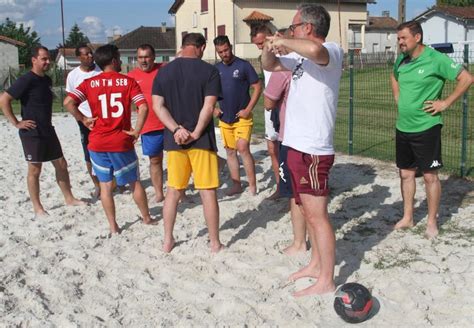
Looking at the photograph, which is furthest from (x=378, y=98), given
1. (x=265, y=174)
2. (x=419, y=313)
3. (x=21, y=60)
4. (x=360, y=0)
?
(x=21, y=60)

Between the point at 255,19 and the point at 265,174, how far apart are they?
113ft

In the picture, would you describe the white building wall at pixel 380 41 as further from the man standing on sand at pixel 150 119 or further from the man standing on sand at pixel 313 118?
the man standing on sand at pixel 313 118

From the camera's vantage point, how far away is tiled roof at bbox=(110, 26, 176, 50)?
217ft

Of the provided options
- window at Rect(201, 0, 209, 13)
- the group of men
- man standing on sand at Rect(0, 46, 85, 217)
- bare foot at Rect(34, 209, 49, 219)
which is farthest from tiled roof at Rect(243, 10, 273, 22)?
bare foot at Rect(34, 209, 49, 219)

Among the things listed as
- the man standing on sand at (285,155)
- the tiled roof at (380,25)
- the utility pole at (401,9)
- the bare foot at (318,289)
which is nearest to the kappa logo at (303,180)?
the bare foot at (318,289)

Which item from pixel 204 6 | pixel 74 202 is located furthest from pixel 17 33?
pixel 74 202

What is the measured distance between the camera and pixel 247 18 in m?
41.3

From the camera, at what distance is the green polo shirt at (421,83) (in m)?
4.98

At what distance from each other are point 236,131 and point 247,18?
36.1 m

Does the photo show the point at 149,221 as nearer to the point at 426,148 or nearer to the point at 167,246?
the point at 167,246

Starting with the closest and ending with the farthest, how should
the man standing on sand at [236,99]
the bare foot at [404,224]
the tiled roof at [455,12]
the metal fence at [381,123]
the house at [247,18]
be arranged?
the bare foot at [404,224] → the man standing on sand at [236,99] → the metal fence at [381,123] → the house at [247,18] → the tiled roof at [455,12]

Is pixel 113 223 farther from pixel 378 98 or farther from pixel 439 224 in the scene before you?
pixel 378 98

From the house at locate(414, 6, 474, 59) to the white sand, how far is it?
4343 centimetres

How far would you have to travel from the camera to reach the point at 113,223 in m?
5.63
